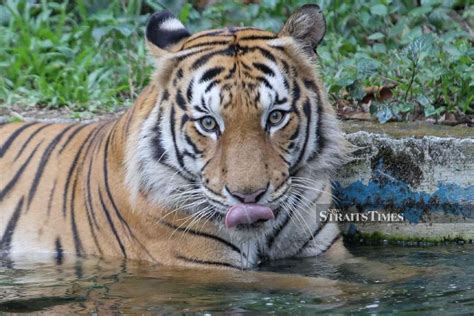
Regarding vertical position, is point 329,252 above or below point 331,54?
below

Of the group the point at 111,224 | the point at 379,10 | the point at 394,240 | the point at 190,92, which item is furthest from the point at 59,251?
the point at 379,10

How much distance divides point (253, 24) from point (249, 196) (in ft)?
13.6

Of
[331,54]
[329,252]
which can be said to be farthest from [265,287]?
[331,54]

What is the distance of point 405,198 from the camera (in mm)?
6113

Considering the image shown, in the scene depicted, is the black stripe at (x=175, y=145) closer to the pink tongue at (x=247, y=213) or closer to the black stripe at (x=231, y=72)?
the black stripe at (x=231, y=72)

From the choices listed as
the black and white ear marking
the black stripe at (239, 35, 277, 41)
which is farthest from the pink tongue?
the black and white ear marking

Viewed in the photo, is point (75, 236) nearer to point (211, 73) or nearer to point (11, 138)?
point (11, 138)

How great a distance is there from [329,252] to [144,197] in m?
0.96

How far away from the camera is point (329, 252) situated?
560 centimetres

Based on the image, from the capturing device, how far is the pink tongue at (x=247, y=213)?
16.1ft

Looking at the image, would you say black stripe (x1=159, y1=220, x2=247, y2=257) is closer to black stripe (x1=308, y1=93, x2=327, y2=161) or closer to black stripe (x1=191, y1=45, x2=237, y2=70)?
black stripe (x1=308, y1=93, x2=327, y2=161)

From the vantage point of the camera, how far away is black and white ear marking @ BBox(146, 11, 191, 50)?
5.45 metres

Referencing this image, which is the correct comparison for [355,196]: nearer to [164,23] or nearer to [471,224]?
[471,224]

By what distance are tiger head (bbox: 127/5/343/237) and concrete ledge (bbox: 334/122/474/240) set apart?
0.67 metres
